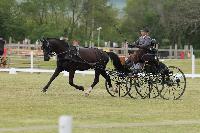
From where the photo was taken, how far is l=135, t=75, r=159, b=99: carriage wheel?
1891 cm

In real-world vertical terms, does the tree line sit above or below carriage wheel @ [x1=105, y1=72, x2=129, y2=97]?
above

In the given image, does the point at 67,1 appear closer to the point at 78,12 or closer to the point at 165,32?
the point at 78,12

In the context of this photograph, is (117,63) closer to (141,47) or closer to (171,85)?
(141,47)

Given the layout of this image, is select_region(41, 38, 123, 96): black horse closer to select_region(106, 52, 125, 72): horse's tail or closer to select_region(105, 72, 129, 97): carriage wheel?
select_region(106, 52, 125, 72): horse's tail

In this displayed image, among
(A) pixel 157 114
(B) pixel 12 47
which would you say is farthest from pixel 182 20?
(A) pixel 157 114

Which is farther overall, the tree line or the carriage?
the tree line

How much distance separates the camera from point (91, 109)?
1538cm

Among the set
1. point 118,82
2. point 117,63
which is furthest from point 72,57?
point 118,82

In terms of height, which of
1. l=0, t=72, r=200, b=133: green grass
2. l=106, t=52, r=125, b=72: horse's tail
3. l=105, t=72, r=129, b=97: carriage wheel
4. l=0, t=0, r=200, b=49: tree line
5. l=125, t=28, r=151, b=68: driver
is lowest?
l=0, t=72, r=200, b=133: green grass

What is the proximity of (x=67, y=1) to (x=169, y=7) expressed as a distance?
1533 cm

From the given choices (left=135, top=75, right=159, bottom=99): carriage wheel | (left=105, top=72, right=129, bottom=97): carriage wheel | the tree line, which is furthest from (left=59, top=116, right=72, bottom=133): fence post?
the tree line

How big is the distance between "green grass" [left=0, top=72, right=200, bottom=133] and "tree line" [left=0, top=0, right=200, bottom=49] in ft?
176

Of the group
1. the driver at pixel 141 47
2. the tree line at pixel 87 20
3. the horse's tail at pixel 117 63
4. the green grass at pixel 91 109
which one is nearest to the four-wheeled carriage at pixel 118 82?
the horse's tail at pixel 117 63

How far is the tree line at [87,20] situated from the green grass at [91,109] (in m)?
53.8
